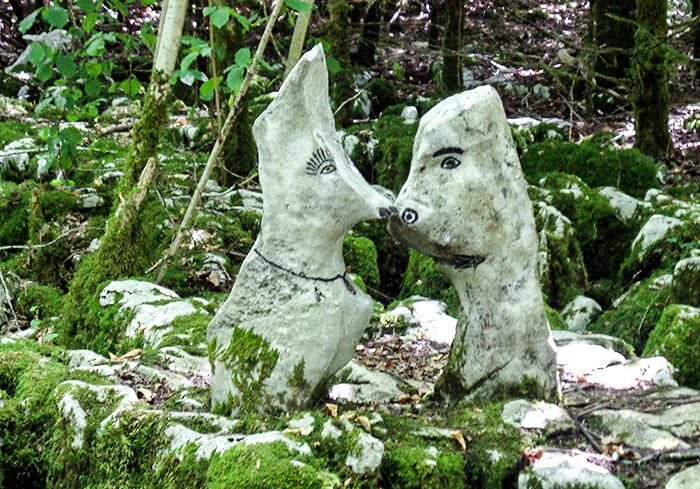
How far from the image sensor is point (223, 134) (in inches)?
243

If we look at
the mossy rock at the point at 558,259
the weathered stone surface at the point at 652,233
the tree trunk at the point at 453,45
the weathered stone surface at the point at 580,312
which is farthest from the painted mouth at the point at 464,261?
the tree trunk at the point at 453,45

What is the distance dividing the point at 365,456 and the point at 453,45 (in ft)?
37.7

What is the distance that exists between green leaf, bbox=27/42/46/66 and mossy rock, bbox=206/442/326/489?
299cm

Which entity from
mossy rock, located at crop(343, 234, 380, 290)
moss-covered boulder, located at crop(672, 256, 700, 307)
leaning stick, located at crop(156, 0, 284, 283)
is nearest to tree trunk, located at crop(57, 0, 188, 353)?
leaning stick, located at crop(156, 0, 284, 283)

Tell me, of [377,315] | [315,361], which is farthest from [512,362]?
[377,315]

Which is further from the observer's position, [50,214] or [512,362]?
[50,214]

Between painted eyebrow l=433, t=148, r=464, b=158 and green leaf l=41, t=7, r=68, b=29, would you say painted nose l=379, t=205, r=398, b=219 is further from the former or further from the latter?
green leaf l=41, t=7, r=68, b=29

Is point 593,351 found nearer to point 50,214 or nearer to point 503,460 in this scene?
point 503,460

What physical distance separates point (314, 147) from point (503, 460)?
165cm

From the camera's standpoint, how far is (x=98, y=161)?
1038 centimetres

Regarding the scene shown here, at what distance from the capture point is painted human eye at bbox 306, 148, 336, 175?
3705 millimetres

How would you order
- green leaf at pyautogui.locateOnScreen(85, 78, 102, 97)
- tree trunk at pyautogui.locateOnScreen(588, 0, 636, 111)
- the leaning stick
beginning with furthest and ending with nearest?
tree trunk at pyautogui.locateOnScreen(588, 0, 636, 111) < green leaf at pyautogui.locateOnScreen(85, 78, 102, 97) < the leaning stick

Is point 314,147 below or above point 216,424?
above

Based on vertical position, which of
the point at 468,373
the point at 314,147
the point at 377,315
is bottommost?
the point at 377,315
